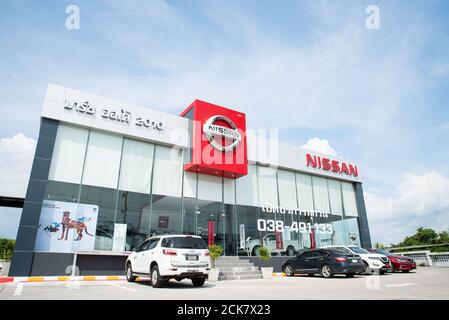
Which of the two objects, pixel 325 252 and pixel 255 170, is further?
pixel 255 170

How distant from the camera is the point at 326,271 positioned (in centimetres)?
1320

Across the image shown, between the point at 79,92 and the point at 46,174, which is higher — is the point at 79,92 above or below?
above

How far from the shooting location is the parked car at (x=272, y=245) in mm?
18300

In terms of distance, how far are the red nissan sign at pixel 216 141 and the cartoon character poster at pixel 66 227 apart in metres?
5.77

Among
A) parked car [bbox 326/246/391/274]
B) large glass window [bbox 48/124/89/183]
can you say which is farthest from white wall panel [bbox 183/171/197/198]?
parked car [bbox 326/246/391/274]

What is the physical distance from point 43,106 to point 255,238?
44.2ft

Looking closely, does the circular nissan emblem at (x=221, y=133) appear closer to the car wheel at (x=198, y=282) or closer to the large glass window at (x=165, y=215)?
the large glass window at (x=165, y=215)

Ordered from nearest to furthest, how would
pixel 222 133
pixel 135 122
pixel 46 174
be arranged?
1. pixel 46 174
2. pixel 135 122
3. pixel 222 133

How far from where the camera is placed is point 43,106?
45.5 ft

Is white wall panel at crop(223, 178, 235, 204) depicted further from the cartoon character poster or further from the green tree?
the green tree

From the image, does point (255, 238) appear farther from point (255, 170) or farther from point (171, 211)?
point (171, 211)

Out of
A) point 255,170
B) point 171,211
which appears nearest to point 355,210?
point 255,170
